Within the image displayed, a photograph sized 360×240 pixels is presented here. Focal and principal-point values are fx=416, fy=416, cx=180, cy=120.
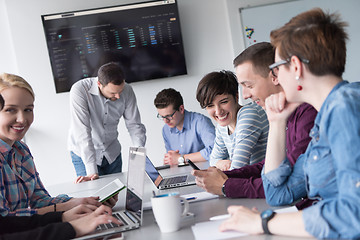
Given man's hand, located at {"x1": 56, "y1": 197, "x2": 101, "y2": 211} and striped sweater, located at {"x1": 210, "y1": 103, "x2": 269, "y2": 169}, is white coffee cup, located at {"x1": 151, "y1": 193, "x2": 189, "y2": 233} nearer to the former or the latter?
man's hand, located at {"x1": 56, "y1": 197, "x2": 101, "y2": 211}

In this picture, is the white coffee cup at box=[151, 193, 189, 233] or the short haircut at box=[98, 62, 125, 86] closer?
the white coffee cup at box=[151, 193, 189, 233]

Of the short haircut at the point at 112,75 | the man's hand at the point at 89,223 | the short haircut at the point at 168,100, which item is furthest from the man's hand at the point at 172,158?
the man's hand at the point at 89,223

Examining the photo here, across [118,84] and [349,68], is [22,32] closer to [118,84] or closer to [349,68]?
[118,84]

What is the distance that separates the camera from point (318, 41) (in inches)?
40.9

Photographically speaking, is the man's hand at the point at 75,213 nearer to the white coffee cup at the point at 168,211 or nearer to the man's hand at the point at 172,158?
the white coffee cup at the point at 168,211

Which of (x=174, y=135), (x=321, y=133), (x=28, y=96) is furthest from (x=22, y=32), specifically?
(x=321, y=133)

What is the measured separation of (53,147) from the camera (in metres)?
4.55

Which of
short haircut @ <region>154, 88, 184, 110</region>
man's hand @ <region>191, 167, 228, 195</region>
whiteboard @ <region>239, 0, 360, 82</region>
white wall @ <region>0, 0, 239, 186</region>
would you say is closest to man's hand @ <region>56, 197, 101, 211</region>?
man's hand @ <region>191, 167, 228, 195</region>

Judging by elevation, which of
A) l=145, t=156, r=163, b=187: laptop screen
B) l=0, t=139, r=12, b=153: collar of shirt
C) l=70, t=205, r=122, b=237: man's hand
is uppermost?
l=0, t=139, r=12, b=153: collar of shirt

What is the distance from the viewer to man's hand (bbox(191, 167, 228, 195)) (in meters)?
1.58

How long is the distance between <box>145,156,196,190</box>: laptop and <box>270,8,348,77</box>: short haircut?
1077 millimetres

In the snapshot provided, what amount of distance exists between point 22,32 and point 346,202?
427 centimetres

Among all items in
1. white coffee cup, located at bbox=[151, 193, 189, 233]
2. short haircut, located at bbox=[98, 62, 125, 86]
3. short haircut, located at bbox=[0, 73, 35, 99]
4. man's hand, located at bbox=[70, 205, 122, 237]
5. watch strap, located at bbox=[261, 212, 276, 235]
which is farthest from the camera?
short haircut, located at bbox=[98, 62, 125, 86]

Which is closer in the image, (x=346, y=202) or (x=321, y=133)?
(x=346, y=202)
